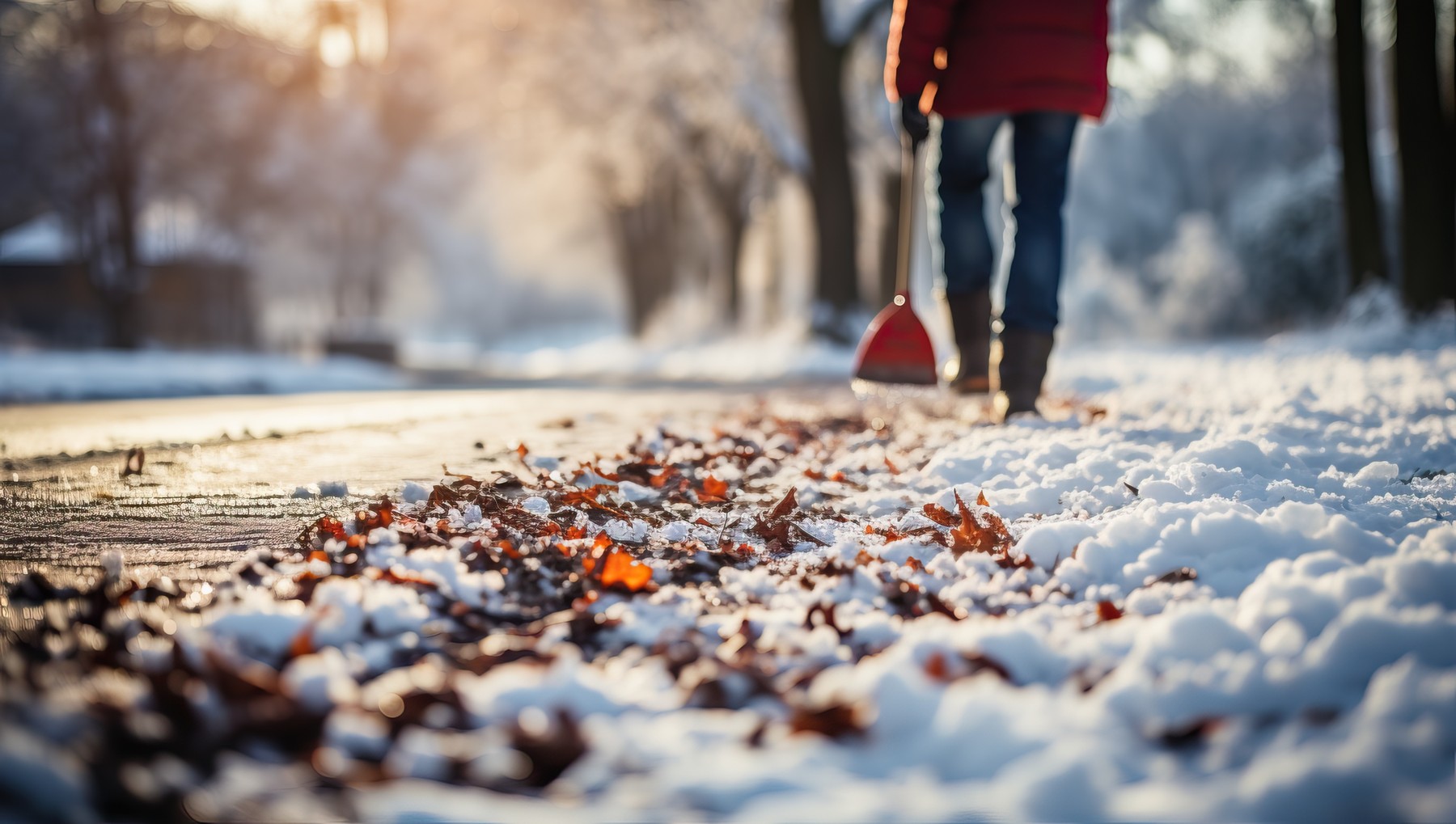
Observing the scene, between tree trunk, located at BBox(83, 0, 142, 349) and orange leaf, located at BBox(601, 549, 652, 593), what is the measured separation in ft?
56.7

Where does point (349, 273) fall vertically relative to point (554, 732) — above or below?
above

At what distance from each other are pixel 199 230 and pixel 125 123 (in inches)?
646

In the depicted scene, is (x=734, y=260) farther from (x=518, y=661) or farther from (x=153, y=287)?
(x=518, y=661)

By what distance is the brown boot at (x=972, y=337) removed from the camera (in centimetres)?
456

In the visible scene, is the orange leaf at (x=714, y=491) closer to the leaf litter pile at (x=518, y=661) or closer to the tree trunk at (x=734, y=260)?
the leaf litter pile at (x=518, y=661)

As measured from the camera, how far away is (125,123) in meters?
16.1

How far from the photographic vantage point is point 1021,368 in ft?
13.3

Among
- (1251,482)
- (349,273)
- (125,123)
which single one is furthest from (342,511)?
(349,273)

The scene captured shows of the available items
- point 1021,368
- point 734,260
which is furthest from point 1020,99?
point 734,260

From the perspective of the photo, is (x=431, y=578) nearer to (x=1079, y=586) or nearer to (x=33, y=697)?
(x=33, y=697)

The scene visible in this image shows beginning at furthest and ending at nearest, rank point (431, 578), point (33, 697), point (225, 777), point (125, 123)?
point (125, 123) → point (431, 578) → point (33, 697) → point (225, 777)

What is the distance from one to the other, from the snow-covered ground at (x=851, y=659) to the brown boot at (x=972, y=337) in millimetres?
1823

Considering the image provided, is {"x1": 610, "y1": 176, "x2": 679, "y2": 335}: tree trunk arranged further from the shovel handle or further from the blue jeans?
the blue jeans

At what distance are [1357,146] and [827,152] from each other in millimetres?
5845
